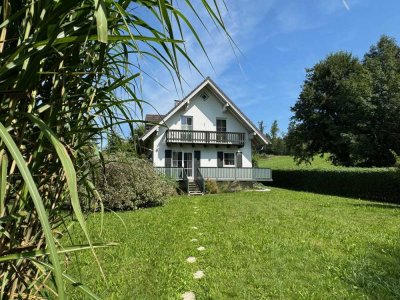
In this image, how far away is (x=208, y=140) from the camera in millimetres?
27312

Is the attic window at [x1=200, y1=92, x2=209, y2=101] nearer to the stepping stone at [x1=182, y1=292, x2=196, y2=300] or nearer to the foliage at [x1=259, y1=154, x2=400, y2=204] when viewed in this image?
the foliage at [x1=259, y1=154, x2=400, y2=204]

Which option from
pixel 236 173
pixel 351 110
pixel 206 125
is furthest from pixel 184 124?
pixel 351 110

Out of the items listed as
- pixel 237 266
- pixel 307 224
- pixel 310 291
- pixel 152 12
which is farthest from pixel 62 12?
pixel 307 224

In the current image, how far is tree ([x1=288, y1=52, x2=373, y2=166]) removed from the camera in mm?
32438

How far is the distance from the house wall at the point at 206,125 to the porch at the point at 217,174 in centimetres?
206

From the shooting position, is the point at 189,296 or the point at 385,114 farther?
the point at 385,114

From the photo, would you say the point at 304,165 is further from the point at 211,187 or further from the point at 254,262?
the point at 254,262

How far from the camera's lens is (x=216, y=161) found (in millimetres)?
28406

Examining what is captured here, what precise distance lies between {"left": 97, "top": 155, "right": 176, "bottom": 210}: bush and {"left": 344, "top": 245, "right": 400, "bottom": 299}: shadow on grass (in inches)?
367

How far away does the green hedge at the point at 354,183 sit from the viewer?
2025cm

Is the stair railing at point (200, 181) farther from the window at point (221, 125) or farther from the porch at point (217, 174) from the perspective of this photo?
the window at point (221, 125)

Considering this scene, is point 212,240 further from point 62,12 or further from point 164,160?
point 164,160

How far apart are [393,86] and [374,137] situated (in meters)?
4.58

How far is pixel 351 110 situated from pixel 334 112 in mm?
3884
